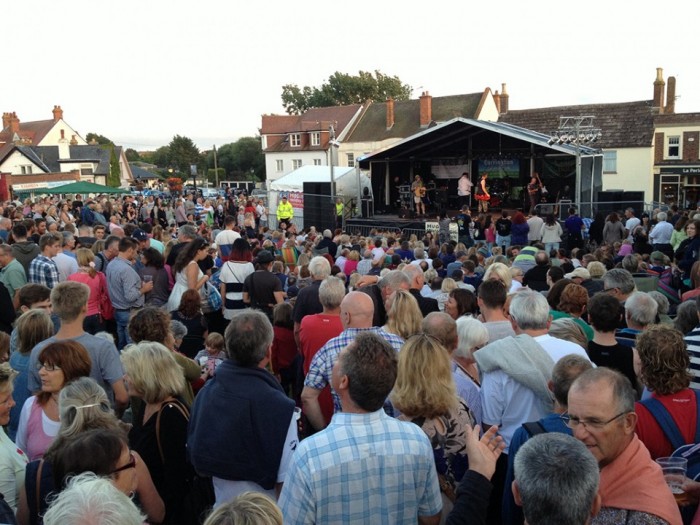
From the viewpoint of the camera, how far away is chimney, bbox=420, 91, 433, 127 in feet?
139

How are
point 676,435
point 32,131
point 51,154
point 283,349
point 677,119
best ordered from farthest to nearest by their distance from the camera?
point 32,131
point 51,154
point 677,119
point 283,349
point 676,435

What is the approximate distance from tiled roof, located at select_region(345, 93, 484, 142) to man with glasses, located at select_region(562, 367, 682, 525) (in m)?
41.2

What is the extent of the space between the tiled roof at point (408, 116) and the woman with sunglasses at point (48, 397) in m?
40.6

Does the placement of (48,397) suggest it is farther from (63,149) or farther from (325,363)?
(63,149)

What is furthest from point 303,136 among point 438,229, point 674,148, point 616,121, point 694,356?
point 694,356

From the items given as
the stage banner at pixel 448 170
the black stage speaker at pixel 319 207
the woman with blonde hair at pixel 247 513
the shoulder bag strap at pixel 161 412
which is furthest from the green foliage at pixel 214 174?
the woman with blonde hair at pixel 247 513

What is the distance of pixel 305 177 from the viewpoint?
81.7ft

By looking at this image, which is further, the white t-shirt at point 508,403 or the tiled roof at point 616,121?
the tiled roof at point 616,121

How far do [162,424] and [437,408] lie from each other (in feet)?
4.40

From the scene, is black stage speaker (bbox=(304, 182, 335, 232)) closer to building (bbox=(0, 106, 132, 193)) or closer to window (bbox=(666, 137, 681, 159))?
window (bbox=(666, 137, 681, 159))

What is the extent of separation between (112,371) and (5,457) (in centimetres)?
101

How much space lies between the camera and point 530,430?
7.76 ft

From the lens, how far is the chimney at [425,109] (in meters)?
42.2

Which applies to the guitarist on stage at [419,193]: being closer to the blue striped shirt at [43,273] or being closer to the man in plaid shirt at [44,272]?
the man in plaid shirt at [44,272]
